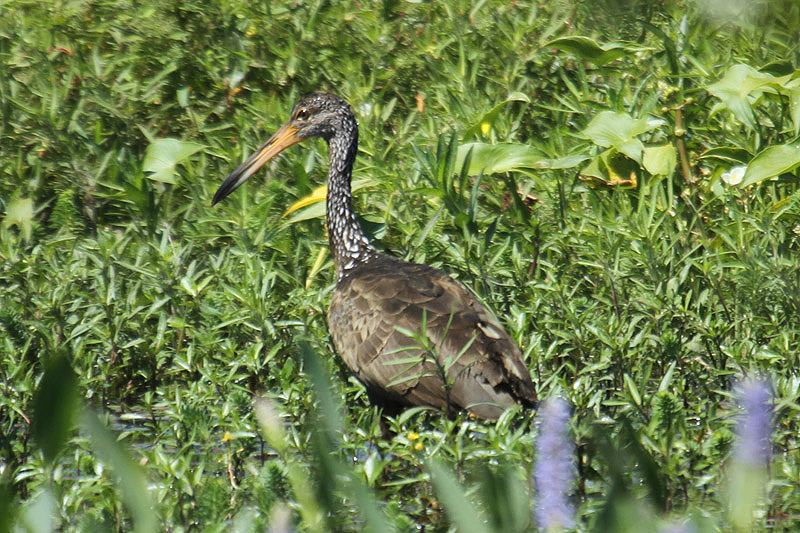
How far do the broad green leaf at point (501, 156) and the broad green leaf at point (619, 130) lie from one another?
0.30m

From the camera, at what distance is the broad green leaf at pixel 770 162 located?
16.0ft

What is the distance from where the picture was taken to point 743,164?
207 inches

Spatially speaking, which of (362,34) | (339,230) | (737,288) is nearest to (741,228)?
(737,288)

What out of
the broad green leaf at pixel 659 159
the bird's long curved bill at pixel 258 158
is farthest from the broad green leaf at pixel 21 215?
the broad green leaf at pixel 659 159

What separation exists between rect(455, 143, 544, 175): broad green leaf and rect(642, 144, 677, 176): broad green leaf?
54 cm

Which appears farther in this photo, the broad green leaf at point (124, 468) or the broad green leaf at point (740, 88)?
the broad green leaf at point (740, 88)

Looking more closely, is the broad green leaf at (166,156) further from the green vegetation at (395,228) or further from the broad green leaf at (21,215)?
the broad green leaf at (21,215)

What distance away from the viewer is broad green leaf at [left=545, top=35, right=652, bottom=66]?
553 centimetres

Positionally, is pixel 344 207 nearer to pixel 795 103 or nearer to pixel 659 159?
pixel 659 159

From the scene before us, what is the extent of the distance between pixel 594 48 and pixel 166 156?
94.1 inches

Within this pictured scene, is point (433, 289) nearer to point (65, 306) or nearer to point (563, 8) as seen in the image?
point (65, 306)

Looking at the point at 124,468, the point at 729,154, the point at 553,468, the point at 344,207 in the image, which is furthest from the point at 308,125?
the point at 124,468

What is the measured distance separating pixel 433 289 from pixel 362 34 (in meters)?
2.76

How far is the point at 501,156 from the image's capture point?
5.40 meters
